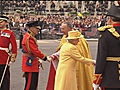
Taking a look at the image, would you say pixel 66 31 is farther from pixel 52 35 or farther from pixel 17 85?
pixel 52 35

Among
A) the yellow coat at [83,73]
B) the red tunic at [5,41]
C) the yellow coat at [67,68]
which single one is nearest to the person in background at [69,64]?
the yellow coat at [67,68]

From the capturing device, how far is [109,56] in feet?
19.5

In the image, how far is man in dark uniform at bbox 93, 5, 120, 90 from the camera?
5.87m

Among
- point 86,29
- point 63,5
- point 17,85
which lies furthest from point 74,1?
point 17,85

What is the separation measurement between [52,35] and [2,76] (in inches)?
875

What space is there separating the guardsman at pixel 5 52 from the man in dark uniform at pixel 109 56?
292 centimetres

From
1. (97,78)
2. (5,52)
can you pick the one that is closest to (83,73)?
(5,52)

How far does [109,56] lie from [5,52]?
10.4 ft

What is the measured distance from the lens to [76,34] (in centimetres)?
734

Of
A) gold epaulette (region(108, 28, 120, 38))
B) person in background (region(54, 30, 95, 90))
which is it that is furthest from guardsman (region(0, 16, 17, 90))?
gold epaulette (region(108, 28, 120, 38))

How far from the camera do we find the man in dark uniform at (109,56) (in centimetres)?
587

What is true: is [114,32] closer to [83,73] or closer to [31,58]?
[83,73]

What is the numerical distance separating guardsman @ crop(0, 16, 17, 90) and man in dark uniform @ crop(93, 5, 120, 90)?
292cm

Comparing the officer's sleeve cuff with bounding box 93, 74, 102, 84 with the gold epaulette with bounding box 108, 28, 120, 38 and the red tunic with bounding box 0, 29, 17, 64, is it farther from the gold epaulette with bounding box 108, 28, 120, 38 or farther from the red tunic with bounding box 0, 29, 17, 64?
the red tunic with bounding box 0, 29, 17, 64
